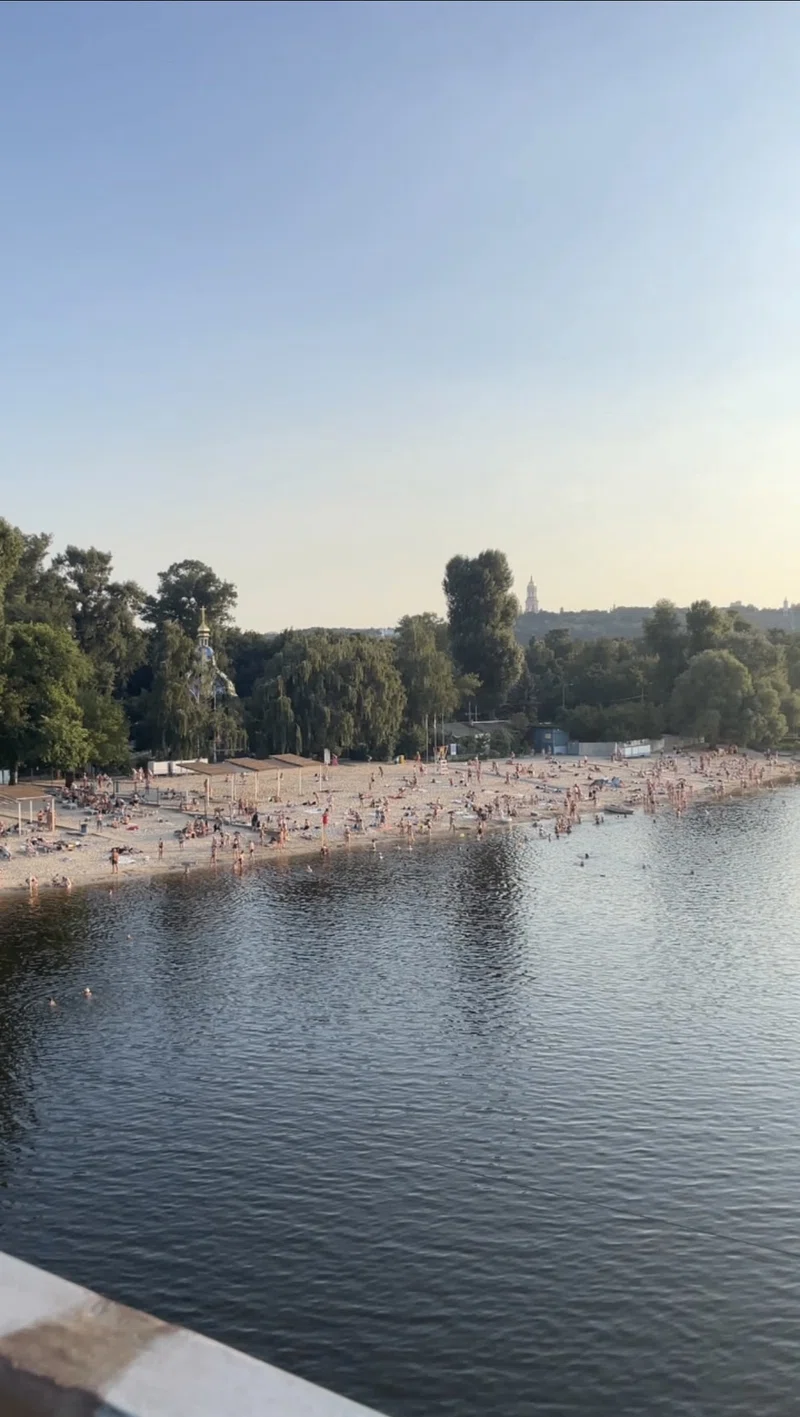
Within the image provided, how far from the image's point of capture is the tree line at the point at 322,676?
64750 mm

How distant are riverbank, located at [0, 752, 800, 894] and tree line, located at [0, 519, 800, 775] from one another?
4274 millimetres

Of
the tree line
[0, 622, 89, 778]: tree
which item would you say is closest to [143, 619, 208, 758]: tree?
the tree line

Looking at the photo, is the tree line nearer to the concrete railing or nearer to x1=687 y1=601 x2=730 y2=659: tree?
x1=687 y1=601 x2=730 y2=659: tree

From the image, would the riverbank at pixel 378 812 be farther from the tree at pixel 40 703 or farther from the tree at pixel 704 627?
the tree at pixel 704 627

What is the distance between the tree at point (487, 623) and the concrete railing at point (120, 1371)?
10695 centimetres

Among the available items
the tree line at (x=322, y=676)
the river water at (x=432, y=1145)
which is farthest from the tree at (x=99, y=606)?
the river water at (x=432, y=1145)

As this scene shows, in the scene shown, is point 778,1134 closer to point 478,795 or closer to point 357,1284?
point 357,1284

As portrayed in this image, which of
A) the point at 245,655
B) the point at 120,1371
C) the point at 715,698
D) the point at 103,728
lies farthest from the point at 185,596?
the point at 120,1371

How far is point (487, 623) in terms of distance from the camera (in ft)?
371

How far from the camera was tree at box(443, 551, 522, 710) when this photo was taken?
112 meters

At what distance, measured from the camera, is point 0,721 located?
61500 mm

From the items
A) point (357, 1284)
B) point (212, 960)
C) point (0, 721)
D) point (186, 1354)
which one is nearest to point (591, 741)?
point (0, 721)

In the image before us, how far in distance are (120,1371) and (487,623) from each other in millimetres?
108765

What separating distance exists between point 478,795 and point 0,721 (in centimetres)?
3238
